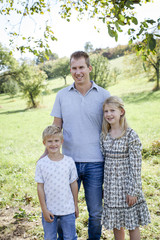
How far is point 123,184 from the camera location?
2.83 meters

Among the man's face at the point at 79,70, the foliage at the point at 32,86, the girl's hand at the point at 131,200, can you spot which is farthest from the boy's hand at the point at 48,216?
the foliage at the point at 32,86

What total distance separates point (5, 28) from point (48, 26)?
1.14 metres

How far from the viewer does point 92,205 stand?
300cm

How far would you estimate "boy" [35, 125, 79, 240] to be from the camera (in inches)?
105

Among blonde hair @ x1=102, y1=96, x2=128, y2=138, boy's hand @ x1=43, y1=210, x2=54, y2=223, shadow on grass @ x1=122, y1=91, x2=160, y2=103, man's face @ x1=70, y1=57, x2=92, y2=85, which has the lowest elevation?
shadow on grass @ x1=122, y1=91, x2=160, y2=103

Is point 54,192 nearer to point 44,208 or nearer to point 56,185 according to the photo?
point 56,185

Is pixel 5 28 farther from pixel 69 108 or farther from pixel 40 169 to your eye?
pixel 40 169

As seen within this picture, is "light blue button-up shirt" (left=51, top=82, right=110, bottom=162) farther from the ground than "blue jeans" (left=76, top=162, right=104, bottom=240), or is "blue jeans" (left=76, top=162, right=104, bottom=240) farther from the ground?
"light blue button-up shirt" (left=51, top=82, right=110, bottom=162)

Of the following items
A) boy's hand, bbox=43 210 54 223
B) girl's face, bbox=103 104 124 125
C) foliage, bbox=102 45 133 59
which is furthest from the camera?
foliage, bbox=102 45 133 59

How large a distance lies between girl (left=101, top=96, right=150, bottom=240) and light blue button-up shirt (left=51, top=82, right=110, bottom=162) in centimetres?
15

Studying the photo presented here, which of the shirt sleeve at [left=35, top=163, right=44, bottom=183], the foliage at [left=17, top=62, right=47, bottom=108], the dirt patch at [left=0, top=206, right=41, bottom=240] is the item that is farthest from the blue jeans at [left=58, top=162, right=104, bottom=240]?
the foliage at [left=17, top=62, right=47, bottom=108]

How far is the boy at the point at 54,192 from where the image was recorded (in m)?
2.68

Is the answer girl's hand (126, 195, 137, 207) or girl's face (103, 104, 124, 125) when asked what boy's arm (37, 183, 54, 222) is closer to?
girl's hand (126, 195, 137, 207)

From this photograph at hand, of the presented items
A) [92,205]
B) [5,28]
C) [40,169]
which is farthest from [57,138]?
[5,28]
